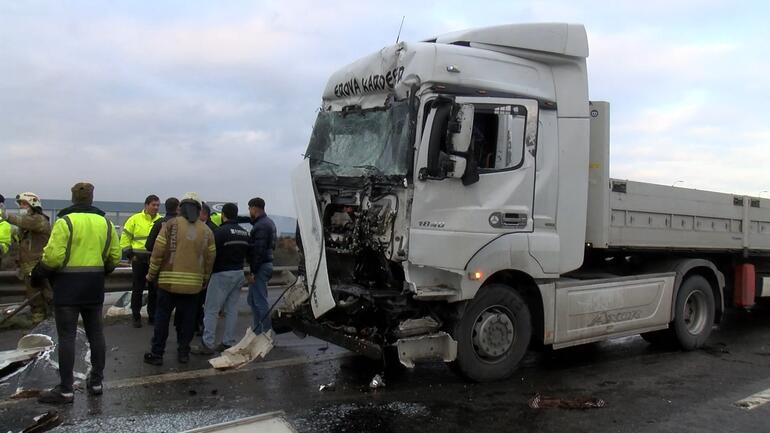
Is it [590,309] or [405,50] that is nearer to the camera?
[405,50]

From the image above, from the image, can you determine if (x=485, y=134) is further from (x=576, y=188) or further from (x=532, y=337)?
(x=532, y=337)

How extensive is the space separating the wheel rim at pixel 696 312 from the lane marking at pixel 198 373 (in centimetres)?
442

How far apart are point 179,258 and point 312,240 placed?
4.88 feet

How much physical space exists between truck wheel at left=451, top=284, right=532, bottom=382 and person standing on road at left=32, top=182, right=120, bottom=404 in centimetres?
301

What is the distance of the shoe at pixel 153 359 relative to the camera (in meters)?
5.92

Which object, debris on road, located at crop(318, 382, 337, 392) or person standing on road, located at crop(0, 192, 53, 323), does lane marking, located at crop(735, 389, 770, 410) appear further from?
person standing on road, located at crop(0, 192, 53, 323)

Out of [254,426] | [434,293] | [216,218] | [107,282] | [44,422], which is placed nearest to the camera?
[254,426]

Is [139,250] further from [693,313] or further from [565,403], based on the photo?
[693,313]

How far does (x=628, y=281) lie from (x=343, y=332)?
3.37 m

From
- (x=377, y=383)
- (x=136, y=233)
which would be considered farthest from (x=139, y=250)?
(x=377, y=383)

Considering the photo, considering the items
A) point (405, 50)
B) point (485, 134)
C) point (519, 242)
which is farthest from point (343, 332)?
point (405, 50)

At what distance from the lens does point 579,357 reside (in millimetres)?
7105

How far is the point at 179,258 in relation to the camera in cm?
596

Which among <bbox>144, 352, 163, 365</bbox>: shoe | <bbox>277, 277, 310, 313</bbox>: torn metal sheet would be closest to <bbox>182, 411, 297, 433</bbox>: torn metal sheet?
<bbox>277, 277, 310, 313</bbox>: torn metal sheet
